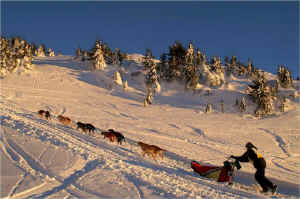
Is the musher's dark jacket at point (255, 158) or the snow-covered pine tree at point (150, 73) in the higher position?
the snow-covered pine tree at point (150, 73)

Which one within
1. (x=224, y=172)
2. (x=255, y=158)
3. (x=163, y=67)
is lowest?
(x=224, y=172)

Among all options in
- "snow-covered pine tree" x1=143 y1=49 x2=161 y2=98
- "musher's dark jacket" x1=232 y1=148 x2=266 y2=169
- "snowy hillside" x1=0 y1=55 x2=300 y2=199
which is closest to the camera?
"snowy hillside" x1=0 y1=55 x2=300 y2=199

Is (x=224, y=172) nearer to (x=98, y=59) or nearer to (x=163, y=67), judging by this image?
(x=163, y=67)

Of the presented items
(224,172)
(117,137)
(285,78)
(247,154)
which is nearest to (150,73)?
(117,137)

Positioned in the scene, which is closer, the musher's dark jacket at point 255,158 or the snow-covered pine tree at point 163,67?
the musher's dark jacket at point 255,158

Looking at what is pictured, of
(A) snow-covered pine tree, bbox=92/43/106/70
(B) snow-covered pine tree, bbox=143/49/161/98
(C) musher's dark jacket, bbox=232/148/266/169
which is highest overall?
(A) snow-covered pine tree, bbox=92/43/106/70

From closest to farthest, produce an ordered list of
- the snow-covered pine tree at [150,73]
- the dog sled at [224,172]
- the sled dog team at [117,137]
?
the dog sled at [224,172] → the sled dog team at [117,137] → the snow-covered pine tree at [150,73]

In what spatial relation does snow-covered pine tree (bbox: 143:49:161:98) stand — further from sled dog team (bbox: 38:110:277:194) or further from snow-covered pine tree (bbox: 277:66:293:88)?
snow-covered pine tree (bbox: 277:66:293:88)

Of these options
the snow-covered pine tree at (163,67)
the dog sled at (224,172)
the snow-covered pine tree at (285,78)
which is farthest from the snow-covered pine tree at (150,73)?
the snow-covered pine tree at (285,78)

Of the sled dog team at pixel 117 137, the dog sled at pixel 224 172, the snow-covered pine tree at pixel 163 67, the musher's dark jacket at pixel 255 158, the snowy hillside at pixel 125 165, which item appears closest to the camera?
the snowy hillside at pixel 125 165

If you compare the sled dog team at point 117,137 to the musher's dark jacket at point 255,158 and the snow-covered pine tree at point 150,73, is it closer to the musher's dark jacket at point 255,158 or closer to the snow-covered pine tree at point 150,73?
the musher's dark jacket at point 255,158

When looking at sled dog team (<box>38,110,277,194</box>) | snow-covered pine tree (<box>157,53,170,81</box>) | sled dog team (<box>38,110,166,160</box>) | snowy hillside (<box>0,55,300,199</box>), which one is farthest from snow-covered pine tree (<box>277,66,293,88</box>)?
sled dog team (<box>38,110,277,194</box>)

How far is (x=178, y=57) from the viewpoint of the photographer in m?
59.0

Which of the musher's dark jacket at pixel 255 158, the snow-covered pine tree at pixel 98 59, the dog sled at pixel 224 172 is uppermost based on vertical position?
the snow-covered pine tree at pixel 98 59
